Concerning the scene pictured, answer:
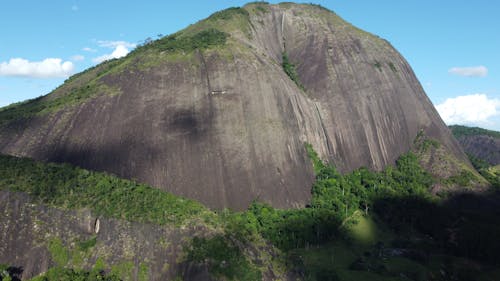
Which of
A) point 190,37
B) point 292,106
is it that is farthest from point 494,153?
point 190,37

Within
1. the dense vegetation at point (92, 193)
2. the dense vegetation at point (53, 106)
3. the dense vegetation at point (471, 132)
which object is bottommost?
the dense vegetation at point (92, 193)

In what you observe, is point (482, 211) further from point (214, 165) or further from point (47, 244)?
point (47, 244)

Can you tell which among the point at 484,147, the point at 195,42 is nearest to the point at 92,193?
the point at 195,42

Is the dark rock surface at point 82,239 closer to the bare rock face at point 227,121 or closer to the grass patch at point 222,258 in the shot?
the grass patch at point 222,258

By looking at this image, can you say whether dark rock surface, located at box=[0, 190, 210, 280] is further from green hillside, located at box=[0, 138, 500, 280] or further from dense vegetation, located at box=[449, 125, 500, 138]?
dense vegetation, located at box=[449, 125, 500, 138]

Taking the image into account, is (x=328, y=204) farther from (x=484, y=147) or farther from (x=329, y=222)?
(x=484, y=147)

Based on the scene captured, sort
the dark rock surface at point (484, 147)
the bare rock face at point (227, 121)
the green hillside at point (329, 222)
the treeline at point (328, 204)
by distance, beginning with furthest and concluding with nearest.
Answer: the dark rock surface at point (484, 147), the bare rock face at point (227, 121), the treeline at point (328, 204), the green hillside at point (329, 222)

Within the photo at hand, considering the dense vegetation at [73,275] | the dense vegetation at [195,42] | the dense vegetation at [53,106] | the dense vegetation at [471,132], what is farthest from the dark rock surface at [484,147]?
the dense vegetation at [73,275]
